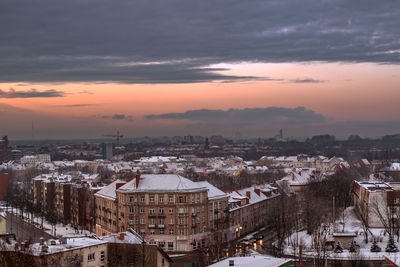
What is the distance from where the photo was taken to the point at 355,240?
5341 centimetres

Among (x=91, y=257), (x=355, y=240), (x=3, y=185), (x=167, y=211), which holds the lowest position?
(x=3, y=185)

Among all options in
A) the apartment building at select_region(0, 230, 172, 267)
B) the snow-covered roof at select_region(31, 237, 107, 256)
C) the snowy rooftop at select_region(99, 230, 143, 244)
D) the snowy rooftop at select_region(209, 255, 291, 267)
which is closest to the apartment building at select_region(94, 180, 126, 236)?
the snowy rooftop at select_region(99, 230, 143, 244)

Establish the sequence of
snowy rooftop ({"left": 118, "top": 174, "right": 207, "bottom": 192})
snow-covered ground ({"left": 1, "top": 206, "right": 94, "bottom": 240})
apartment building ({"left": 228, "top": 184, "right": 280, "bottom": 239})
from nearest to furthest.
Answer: snowy rooftop ({"left": 118, "top": 174, "right": 207, "bottom": 192}), apartment building ({"left": 228, "top": 184, "right": 280, "bottom": 239}), snow-covered ground ({"left": 1, "top": 206, "right": 94, "bottom": 240})

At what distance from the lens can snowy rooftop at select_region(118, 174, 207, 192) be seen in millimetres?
56875

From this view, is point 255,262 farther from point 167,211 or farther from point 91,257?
point 167,211

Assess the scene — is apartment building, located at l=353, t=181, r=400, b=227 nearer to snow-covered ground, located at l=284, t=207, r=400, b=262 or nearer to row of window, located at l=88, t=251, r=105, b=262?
snow-covered ground, located at l=284, t=207, r=400, b=262

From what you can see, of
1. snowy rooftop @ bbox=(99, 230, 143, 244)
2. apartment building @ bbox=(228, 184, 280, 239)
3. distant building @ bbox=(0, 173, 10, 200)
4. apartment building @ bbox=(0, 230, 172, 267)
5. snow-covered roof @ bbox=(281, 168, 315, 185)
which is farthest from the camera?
distant building @ bbox=(0, 173, 10, 200)

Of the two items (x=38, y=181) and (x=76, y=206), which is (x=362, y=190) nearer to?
(x=76, y=206)

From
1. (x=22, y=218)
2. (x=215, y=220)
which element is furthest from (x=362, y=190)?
(x=22, y=218)

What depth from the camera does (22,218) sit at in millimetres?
81750

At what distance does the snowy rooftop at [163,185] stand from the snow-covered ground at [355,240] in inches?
437

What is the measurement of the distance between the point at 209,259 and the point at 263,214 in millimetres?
23870

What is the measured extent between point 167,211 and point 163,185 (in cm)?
269

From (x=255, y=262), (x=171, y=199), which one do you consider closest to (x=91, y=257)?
(x=255, y=262)
